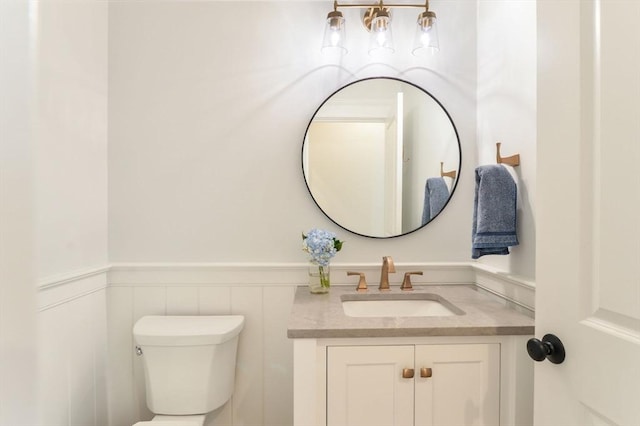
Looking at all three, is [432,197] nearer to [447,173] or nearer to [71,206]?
[447,173]

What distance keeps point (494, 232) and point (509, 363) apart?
46cm

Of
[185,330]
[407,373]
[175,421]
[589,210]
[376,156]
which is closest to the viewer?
[589,210]

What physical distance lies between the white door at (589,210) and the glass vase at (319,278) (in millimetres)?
848

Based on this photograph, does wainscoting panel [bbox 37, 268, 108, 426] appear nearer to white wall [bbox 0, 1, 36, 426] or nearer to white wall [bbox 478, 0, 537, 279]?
white wall [bbox 0, 1, 36, 426]

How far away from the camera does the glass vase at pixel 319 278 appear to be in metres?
1.51

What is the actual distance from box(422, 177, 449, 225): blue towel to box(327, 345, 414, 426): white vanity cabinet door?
2.41ft

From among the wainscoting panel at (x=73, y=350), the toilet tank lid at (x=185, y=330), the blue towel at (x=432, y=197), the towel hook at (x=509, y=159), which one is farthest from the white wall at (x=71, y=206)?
the towel hook at (x=509, y=159)

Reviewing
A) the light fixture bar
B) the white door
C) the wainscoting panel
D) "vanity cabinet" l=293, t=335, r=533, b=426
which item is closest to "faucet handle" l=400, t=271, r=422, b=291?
"vanity cabinet" l=293, t=335, r=533, b=426

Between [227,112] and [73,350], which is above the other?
[227,112]

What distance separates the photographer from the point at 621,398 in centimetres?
62

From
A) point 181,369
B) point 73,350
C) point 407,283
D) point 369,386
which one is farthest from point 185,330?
point 407,283

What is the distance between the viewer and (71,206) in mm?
1377

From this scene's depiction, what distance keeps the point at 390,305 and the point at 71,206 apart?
1.41 meters

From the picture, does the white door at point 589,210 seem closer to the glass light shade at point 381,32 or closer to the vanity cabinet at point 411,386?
the vanity cabinet at point 411,386
